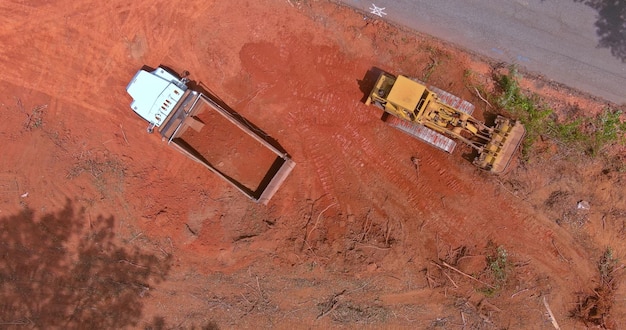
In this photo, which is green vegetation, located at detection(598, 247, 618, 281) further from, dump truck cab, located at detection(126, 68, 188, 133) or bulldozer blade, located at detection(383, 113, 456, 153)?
dump truck cab, located at detection(126, 68, 188, 133)

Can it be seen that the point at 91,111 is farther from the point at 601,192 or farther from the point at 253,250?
the point at 601,192

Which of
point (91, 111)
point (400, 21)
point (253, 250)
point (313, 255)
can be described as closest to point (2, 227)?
point (91, 111)

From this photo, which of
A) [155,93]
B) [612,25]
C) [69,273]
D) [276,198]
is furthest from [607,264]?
[69,273]

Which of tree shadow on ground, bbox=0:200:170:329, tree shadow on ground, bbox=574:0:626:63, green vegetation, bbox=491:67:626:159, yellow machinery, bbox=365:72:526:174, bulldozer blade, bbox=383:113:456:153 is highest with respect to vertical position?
tree shadow on ground, bbox=574:0:626:63

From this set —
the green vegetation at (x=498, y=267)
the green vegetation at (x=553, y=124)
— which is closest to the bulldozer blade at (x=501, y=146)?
the green vegetation at (x=553, y=124)

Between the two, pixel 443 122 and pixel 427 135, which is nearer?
pixel 443 122

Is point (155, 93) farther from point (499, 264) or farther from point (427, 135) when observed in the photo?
point (499, 264)

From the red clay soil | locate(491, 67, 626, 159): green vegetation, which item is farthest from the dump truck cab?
locate(491, 67, 626, 159): green vegetation
